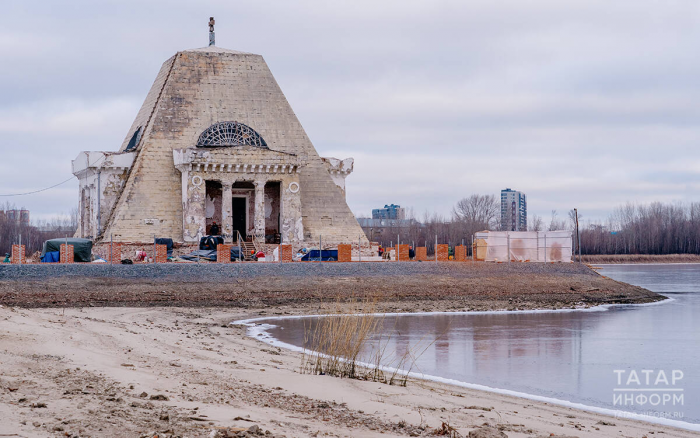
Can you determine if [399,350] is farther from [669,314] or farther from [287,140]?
[287,140]

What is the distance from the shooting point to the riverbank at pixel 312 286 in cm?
2920

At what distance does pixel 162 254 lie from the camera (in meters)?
37.4

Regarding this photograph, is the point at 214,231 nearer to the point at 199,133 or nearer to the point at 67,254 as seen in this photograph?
the point at 199,133

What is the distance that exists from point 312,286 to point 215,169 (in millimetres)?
12787

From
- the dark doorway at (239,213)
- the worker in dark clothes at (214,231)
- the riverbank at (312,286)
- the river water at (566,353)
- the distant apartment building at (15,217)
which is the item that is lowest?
the river water at (566,353)

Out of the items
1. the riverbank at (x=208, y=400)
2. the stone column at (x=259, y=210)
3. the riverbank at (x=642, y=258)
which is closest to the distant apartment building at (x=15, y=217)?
the stone column at (x=259, y=210)

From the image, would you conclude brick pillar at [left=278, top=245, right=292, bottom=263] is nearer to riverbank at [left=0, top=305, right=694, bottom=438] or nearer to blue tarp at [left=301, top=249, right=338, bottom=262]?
blue tarp at [left=301, top=249, right=338, bottom=262]

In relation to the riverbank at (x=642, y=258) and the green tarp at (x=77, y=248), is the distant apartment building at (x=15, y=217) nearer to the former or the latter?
the green tarp at (x=77, y=248)

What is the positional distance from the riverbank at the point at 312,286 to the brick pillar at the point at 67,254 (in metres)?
3.55

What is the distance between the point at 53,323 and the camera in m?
15.2

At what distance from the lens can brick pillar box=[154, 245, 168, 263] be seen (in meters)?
36.9

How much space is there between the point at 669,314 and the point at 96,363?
24.3m

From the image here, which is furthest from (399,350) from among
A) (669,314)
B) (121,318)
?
(669,314)

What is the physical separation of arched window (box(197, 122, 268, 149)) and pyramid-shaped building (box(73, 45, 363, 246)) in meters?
0.06
